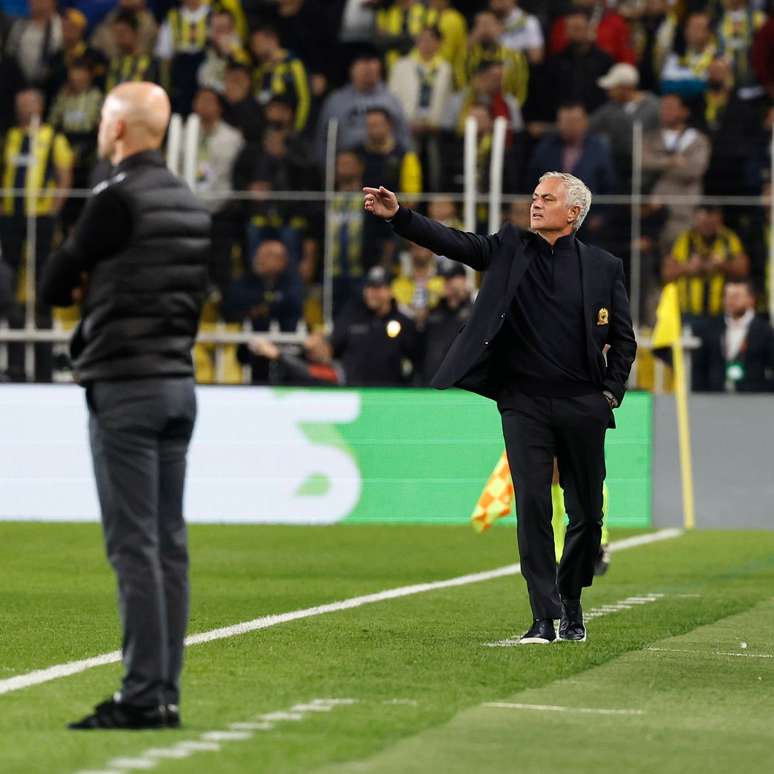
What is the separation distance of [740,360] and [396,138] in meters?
4.38

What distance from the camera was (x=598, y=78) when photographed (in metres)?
21.9

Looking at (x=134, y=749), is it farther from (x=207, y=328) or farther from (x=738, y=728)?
(x=207, y=328)

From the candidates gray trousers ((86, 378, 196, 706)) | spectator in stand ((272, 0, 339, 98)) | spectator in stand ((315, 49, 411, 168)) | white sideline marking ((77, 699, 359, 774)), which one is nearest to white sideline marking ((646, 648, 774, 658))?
white sideline marking ((77, 699, 359, 774))

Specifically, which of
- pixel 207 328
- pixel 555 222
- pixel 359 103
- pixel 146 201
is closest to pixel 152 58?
pixel 359 103

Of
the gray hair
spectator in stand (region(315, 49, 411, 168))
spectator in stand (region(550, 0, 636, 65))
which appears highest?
spectator in stand (region(550, 0, 636, 65))

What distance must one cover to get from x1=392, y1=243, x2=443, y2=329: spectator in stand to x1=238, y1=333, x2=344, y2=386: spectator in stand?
104 cm

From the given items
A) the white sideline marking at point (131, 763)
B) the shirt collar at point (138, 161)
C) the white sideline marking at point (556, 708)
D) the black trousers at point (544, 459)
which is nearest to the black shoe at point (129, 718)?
the white sideline marking at point (131, 763)

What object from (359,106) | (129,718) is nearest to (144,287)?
(129,718)

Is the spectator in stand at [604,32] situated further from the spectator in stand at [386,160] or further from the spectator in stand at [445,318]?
the spectator in stand at [445,318]

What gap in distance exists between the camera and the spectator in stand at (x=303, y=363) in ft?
61.2

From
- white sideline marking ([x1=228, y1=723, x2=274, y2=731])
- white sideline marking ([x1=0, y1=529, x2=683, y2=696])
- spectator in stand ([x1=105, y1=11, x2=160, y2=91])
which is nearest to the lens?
white sideline marking ([x1=228, y1=723, x2=274, y2=731])

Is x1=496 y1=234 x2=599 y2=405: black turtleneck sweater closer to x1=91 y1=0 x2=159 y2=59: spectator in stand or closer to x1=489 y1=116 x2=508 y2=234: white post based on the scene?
x1=489 y1=116 x2=508 y2=234: white post

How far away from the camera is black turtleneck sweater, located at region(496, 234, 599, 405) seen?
9406mm

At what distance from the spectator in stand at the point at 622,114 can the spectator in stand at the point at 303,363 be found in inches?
132
